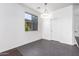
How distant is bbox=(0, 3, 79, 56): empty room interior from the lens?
11.7 ft

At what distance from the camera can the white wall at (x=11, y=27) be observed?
355 cm

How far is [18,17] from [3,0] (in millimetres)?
3410

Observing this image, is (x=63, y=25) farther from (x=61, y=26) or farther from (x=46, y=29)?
(x=46, y=29)

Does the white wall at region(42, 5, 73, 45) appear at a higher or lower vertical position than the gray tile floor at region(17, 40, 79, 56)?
higher

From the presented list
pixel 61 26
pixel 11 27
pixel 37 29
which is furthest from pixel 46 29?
pixel 11 27

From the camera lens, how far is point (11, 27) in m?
4.03

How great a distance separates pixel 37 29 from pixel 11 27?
3277 millimetres

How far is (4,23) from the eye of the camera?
3.61m

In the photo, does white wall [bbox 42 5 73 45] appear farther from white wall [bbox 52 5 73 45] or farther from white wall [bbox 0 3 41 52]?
white wall [bbox 0 3 41 52]

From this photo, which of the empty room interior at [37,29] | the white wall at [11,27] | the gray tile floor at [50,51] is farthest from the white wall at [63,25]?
the white wall at [11,27]

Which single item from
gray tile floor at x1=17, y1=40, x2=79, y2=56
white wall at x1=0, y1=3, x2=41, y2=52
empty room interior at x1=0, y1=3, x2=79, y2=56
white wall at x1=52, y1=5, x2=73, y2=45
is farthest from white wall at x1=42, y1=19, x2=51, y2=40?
gray tile floor at x1=17, y1=40, x2=79, y2=56

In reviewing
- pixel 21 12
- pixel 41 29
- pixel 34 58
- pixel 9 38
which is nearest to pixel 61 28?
pixel 41 29

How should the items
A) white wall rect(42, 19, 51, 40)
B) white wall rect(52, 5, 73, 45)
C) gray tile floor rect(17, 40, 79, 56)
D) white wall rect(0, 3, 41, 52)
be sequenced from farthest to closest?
white wall rect(42, 19, 51, 40) < white wall rect(52, 5, 73, 45) < white wall rect(0, 3, 41, 52) < gray tile floor rect(17, 40, 79, 56)

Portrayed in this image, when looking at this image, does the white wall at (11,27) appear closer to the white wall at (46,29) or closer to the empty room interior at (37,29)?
the empty room interior at (37,29)
